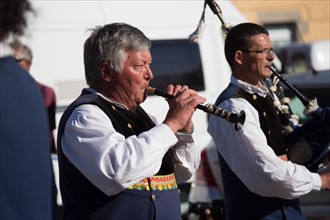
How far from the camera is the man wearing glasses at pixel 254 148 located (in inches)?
160

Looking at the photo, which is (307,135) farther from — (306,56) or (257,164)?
(306,56)

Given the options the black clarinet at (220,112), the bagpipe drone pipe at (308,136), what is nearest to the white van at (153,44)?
the bagpipe drone pipe at (308,136)

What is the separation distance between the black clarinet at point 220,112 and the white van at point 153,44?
3.94 m

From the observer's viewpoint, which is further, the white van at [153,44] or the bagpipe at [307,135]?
the white van at [153,44]

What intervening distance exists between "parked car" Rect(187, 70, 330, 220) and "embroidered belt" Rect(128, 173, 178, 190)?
7.38ft

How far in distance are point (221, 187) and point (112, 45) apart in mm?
2958

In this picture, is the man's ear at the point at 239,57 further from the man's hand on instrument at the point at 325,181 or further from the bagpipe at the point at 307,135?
the man's hand on instrument at the point at 325,181

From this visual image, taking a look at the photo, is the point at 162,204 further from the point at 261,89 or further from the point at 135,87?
the point at 261,89

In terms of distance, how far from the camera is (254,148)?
4.06 m

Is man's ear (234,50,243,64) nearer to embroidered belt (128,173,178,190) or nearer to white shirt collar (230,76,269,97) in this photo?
white shirt collar (230,76,269,97)

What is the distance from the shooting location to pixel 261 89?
440 cm

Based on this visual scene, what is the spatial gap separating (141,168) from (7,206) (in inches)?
31.0

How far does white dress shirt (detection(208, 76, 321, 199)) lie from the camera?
4.05 meters

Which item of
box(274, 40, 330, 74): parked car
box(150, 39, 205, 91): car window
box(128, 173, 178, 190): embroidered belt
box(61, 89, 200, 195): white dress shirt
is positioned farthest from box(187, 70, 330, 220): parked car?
box(274, 40, 330, 74): parked car
